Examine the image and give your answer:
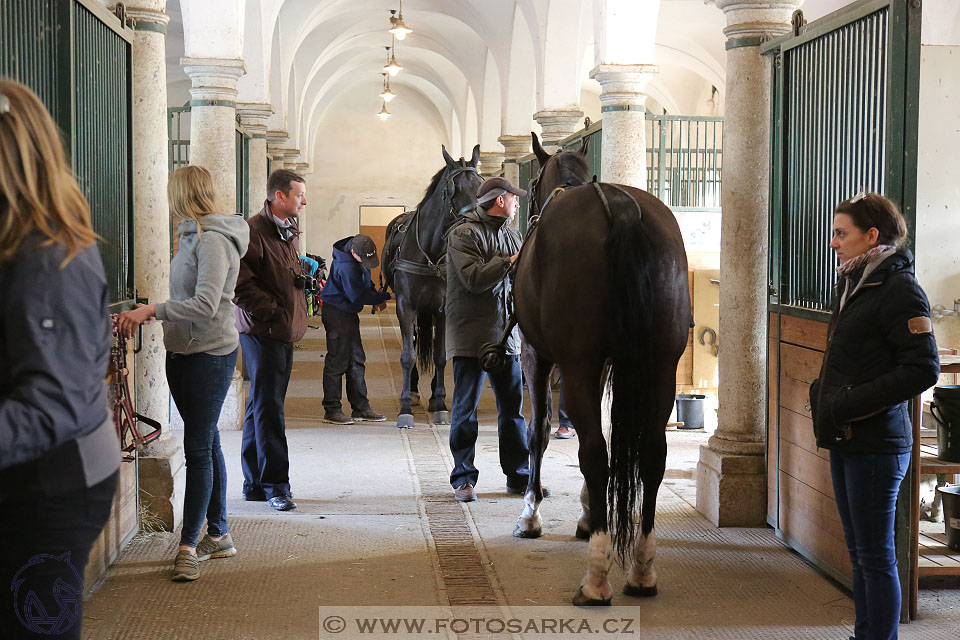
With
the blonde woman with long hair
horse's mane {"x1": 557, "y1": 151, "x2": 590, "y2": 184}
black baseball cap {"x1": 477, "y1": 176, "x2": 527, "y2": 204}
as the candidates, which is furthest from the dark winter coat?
black baseball cap {"x1": 477, "y1": 176, "x2": 527, "y2": 204}

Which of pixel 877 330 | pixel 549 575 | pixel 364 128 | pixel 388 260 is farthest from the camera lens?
pixel 364 128

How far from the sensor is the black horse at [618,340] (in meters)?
3.92

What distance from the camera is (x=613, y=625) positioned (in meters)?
3.80

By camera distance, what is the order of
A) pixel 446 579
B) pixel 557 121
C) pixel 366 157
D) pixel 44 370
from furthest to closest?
pixel 366 157 → pixel 557 121 → pixel 446 579 → pixel 44 370

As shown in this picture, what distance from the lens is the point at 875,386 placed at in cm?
319

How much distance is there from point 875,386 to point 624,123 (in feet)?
18.7

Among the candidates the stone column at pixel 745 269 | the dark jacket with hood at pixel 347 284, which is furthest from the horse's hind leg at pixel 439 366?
the stone column at pixel 745 269

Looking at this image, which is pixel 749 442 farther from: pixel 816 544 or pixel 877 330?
pixel 877 330

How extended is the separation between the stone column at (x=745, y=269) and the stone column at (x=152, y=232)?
2997mm

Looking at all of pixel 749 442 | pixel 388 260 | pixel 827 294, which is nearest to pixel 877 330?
pixel 827 294

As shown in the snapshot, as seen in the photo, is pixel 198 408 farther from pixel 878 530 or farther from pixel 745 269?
pixel 745 269

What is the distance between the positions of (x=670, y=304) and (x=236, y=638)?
7.06 ft

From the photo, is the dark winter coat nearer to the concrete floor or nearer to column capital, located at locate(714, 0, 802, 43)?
the concrete floor

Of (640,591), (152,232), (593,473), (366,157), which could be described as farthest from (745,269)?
(366,157)
